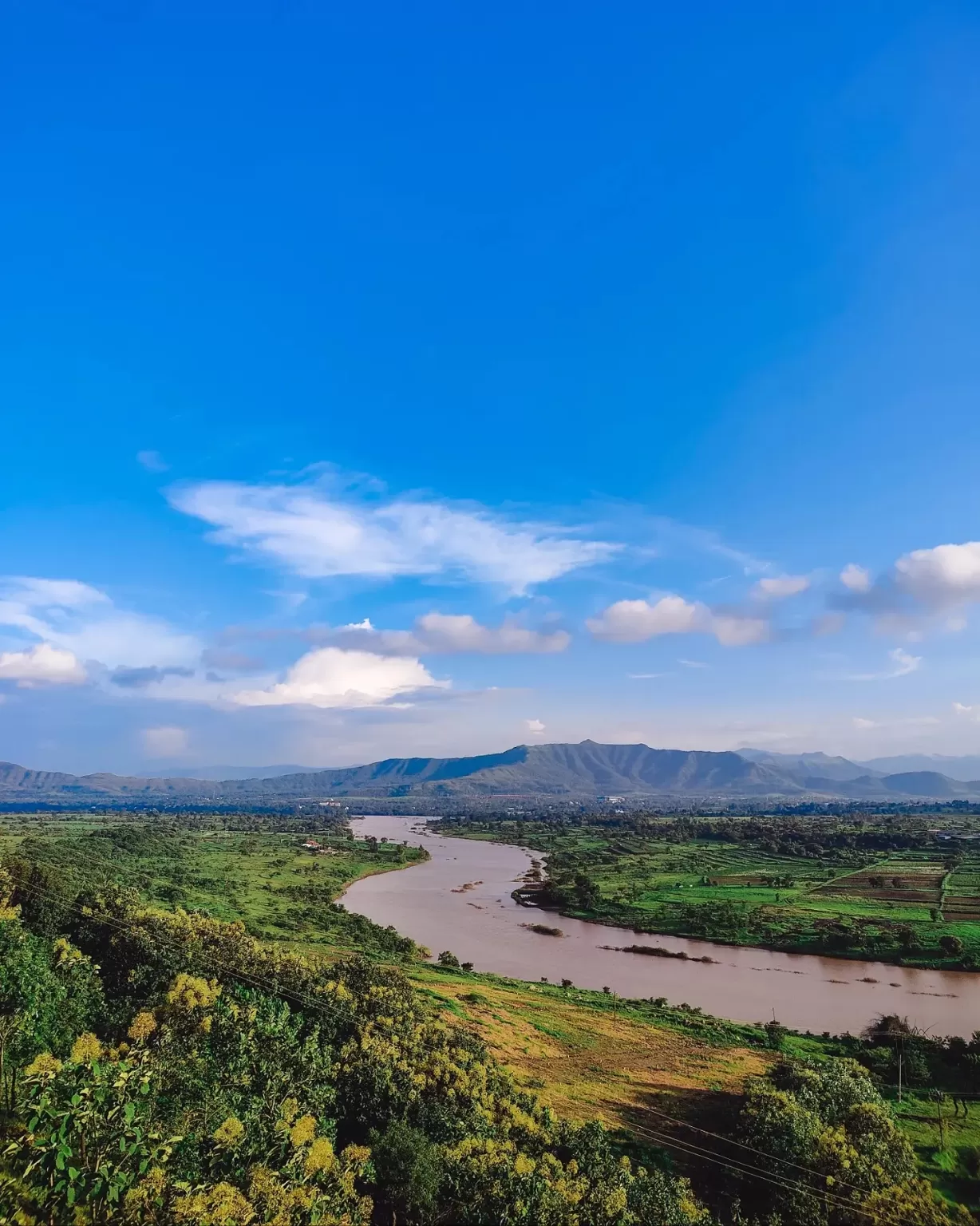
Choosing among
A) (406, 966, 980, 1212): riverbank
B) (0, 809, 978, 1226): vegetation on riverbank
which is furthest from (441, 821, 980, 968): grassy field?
(0, 809, 978, 1226): vegetation on riverbank

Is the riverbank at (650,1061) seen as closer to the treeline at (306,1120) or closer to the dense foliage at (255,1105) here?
the treeline at (306,1120)

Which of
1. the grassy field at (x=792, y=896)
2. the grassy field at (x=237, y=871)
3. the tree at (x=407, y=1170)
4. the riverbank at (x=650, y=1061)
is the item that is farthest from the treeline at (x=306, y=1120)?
the grassy field at (x=792, y=896)

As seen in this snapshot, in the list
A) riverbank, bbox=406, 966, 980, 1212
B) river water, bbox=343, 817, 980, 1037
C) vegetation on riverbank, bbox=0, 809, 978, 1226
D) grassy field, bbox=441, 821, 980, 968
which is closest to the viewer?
vegetation on riverbank, bbox=0, 809, 978, 1226

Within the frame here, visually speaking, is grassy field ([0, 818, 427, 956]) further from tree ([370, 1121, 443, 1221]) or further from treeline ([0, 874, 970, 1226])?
tree ([370, 1121, 443, 1221])

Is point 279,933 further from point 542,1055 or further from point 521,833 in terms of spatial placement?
point 521,833

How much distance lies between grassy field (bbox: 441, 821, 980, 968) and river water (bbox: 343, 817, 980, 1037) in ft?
8.25

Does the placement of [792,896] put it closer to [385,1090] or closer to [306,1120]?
[385,1090]

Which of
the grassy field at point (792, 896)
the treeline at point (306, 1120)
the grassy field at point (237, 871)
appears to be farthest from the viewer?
the grassy field at point (792, 896)

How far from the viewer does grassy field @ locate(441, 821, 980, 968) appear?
57.5 meters

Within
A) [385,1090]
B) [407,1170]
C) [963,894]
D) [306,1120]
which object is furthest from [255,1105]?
[963,894]

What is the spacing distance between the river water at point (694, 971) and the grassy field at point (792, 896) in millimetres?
2514

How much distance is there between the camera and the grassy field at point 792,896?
57469 mm

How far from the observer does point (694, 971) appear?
52.6 meters

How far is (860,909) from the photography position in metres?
68.6
